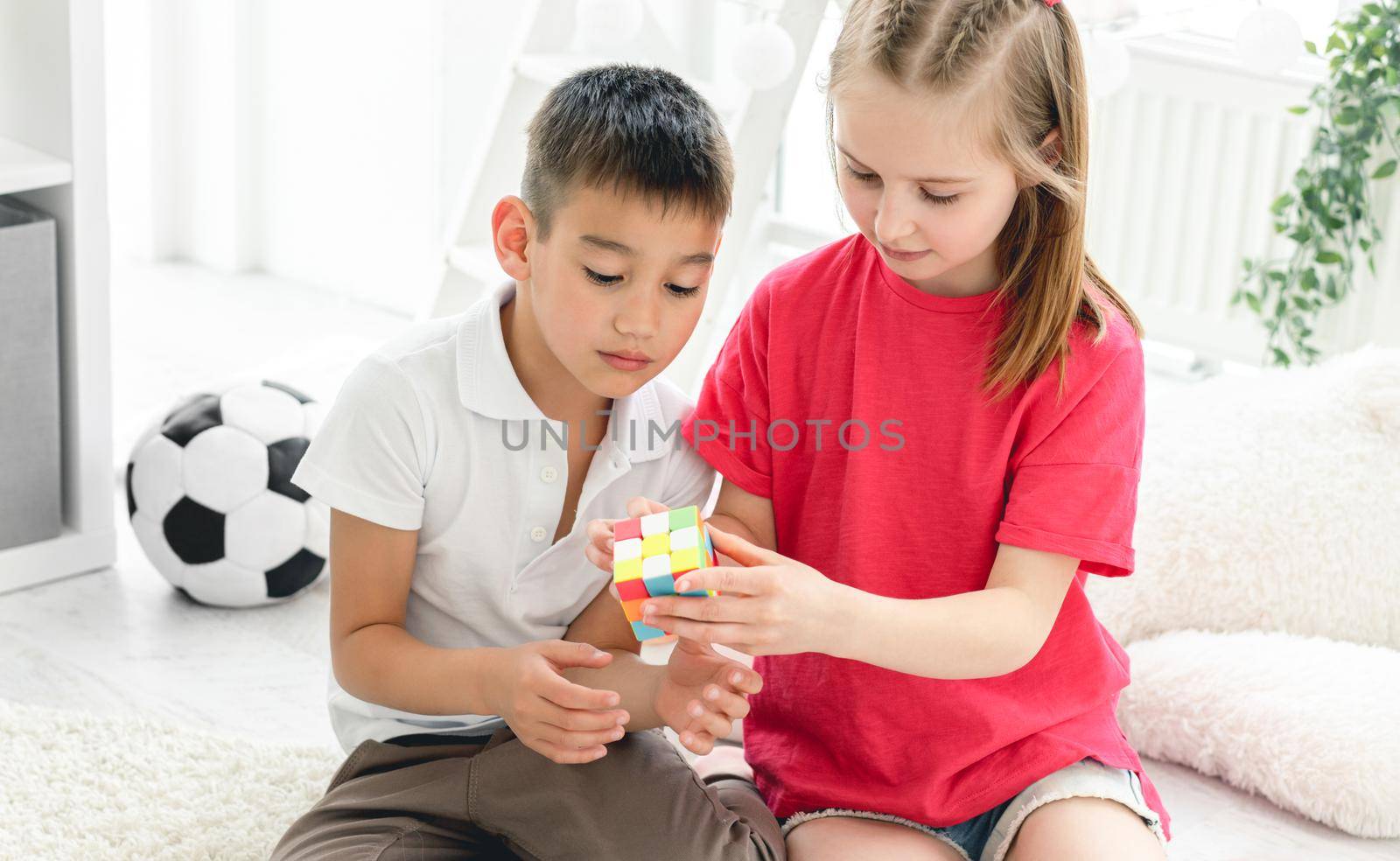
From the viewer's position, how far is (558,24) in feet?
7.79

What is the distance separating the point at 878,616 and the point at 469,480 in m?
0.39

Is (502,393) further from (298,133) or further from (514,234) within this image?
(298,133)

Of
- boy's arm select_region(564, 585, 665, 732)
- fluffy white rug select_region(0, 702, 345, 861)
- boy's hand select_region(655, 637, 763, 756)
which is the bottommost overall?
fluffy white rug select_region(0, 702, 345, 861)

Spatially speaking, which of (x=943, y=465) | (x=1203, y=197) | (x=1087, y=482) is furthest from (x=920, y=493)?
(x=1203, y=197)

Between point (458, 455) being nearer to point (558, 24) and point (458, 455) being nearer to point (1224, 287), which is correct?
point (558, 24)

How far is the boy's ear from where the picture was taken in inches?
49.8

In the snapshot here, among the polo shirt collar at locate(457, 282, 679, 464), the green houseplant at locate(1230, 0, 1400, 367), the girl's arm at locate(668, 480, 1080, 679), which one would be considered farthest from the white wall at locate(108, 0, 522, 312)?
the girl's arm at locate(668, 480, 1080, 679)

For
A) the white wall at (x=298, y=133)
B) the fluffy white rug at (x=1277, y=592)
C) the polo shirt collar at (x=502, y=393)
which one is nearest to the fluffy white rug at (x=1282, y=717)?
the fluffy white rug at (x=1277, y=592)

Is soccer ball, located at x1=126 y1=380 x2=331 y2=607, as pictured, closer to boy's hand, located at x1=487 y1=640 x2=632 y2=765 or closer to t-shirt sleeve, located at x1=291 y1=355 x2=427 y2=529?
t-shirt sleeve, located at x1=291 y1=355 x2=427 y2=529

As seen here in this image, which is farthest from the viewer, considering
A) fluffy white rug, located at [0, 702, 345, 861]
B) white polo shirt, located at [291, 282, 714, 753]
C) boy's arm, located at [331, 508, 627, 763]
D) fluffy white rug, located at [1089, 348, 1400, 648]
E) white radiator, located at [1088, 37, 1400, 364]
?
white radiator, located at [1088, 37, 1400, 364]

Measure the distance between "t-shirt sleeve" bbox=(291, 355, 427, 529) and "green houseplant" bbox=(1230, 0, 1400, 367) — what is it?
1.75 metres

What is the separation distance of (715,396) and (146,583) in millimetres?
1025

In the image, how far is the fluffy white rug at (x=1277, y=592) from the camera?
1575 mm

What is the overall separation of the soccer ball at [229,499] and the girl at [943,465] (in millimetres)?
743
